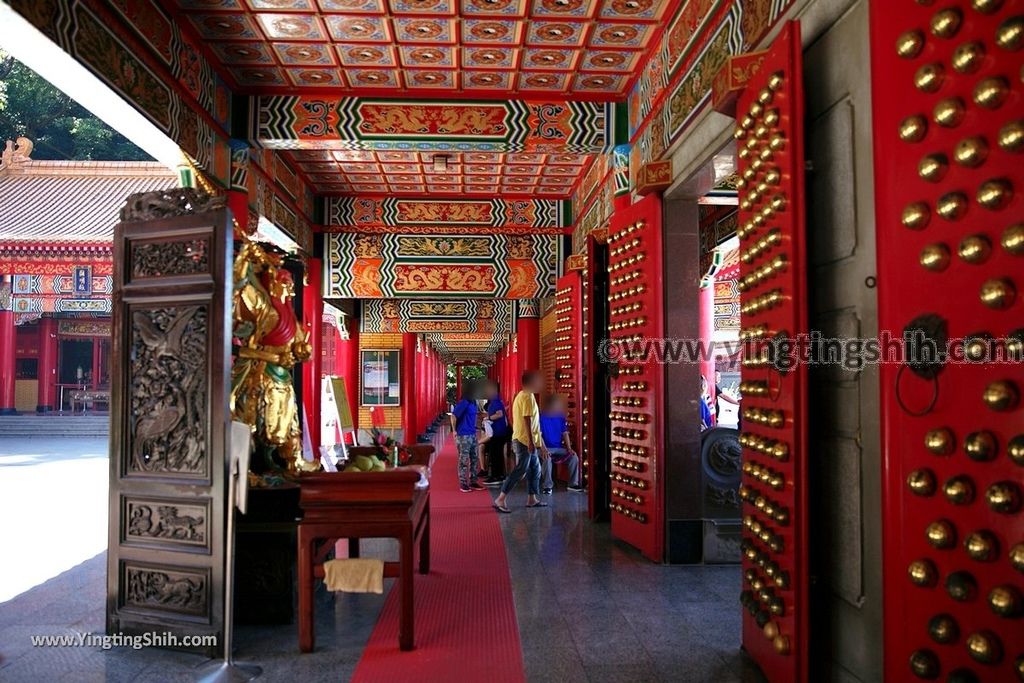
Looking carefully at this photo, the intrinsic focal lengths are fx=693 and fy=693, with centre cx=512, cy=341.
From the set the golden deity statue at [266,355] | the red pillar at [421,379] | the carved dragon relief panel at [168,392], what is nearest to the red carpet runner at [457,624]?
the golden deity statue at [266,355]

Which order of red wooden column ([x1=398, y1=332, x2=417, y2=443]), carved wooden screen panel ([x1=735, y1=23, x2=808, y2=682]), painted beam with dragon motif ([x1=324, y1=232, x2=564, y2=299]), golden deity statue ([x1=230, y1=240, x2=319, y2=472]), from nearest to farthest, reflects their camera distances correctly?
carved wooden screen panel ([x1=735, y1=23, x2=808, y2=682]) → golden deity statue ([x1=230, y1=240, x2=319, y2=472]) → painted beam with dragon motif ([x1=324, y1=232, x2=564, y2=299]) → red wooden column ([x1=398, y1=332, x2=417, y2=443])

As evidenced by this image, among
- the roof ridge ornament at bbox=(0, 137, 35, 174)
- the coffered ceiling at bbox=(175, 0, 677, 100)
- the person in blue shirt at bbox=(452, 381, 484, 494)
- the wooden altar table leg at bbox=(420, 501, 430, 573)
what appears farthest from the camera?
the roof ridge ornament at bbox=(0, 137, 35, 174)

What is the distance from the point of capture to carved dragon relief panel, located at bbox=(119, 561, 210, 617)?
3420mm

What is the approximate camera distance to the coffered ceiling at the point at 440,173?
27.9 ft

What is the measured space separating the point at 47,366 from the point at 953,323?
25.1m

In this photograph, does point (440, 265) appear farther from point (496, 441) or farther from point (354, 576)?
point (354, 576)

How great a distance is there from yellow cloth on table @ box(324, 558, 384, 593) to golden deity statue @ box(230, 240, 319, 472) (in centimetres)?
78

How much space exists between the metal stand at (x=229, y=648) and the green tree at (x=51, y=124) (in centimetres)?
2829

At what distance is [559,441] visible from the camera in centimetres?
922

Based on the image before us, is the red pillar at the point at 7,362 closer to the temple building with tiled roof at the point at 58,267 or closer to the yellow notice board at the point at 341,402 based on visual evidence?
the temple building with tiled roof at the point at 58,267

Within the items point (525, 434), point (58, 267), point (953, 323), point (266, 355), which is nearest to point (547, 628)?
point (266, 355)

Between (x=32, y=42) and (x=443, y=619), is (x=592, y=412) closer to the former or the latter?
(x=443, y=619)

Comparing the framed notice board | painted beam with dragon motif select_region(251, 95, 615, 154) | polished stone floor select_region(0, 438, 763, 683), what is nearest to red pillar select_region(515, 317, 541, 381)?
the framed notice board

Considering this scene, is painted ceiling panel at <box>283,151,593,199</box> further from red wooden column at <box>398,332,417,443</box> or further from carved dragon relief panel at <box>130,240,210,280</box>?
red wooden column at <box>398,332,417,443</box>
